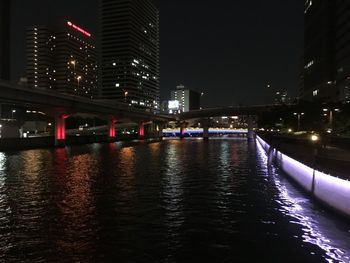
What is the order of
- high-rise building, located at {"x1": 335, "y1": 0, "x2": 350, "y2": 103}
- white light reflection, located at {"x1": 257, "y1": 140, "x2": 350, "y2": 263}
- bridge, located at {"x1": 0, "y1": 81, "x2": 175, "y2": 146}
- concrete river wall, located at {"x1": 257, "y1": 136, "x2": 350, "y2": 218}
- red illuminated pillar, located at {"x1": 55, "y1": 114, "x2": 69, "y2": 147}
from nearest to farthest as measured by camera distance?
white light reflection, located at {"x1": 257, "y1": 140, "x2": 350, "y2": 263} → concrete river wall, located at {"x1": 257, "y1": 136, "x2": 350, "y2": 218} → bridge, located at {"x1": 0, "y1": 81, "x2": 175, "y2": 146} → red illuminated pillar, located at {"x1": 55, "y1": 114, "x2": 69, "y2": 147} → high-rise building, located at {"x1": 335, "y1": 0, "x2": 350, "y2": 103}

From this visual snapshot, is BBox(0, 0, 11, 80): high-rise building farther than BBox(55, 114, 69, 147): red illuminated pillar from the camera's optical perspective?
Answer: Yes

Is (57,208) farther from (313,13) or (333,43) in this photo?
(313,13)

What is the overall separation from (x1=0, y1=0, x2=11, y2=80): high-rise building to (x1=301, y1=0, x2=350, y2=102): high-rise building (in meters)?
124

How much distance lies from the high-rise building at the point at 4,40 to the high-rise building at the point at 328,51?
124 m

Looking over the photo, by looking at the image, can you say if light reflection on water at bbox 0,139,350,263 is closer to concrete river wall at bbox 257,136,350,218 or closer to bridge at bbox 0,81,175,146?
concrete river wall at bbox 257,136,350,218

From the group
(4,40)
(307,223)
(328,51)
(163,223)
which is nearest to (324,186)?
(307,223)

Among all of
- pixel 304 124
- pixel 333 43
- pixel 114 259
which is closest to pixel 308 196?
pixel 114 259

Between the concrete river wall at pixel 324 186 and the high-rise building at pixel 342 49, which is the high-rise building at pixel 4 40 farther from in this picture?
the concrete river wall at pixel 324 186

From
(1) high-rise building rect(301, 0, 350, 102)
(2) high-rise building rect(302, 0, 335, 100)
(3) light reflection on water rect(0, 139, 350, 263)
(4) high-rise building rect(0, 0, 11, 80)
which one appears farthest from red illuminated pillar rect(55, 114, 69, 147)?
(2) high-rise building rect(302, 0, 335, 100)

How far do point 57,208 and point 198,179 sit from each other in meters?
14.0

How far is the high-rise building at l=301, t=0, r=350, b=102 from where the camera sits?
136625 mm

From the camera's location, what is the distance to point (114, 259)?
37.6ft

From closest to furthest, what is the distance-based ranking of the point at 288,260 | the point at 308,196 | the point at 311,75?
1. the point at 288,260
2. the point at 308,196
3. the point at 311,75

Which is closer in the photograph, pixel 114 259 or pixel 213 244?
pixel 114 259
